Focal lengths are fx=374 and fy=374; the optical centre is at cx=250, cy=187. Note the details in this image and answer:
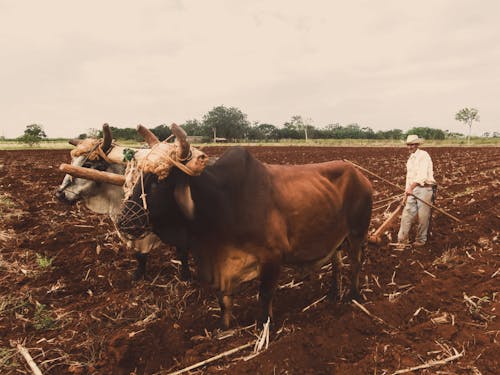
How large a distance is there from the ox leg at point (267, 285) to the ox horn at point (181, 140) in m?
1.43

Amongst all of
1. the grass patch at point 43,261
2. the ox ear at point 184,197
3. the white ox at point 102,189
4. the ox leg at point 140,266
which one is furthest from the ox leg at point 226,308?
the grass patch at point 43,261

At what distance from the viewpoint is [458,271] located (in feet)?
18.8

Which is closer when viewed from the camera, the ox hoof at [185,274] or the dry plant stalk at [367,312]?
the dry plant stalk at [367,312]

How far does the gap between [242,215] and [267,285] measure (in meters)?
0.84

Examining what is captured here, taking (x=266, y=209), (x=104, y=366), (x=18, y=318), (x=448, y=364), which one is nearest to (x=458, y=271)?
(x=448, y=364)

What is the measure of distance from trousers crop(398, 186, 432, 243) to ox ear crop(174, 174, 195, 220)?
17.1 ft

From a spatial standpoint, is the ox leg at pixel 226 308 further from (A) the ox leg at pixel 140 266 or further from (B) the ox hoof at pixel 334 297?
(A) the ox leg at pixel 140 266

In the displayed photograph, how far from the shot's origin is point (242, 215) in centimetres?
371

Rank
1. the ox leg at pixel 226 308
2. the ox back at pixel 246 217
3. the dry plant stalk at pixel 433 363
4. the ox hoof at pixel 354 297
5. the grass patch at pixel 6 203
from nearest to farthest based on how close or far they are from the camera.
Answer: the dry plant stalk at pixel 433 363 < the ox back at pixel 246 217 < the ox leg at pixel 226 308 < the ox hoof at pixel 354 297 < the grass patch at pixel 6 203

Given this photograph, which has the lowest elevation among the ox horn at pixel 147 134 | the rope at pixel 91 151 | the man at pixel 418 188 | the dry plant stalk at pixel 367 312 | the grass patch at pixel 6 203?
the dry plant stalk at pixel 367 312

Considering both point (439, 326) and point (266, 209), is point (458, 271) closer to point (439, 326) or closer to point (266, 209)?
point (439, 326)

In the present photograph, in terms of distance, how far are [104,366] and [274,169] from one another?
2691 millimetres

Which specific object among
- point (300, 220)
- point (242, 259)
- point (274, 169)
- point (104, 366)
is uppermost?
point (274, 169)

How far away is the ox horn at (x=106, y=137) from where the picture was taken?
4828 mm
